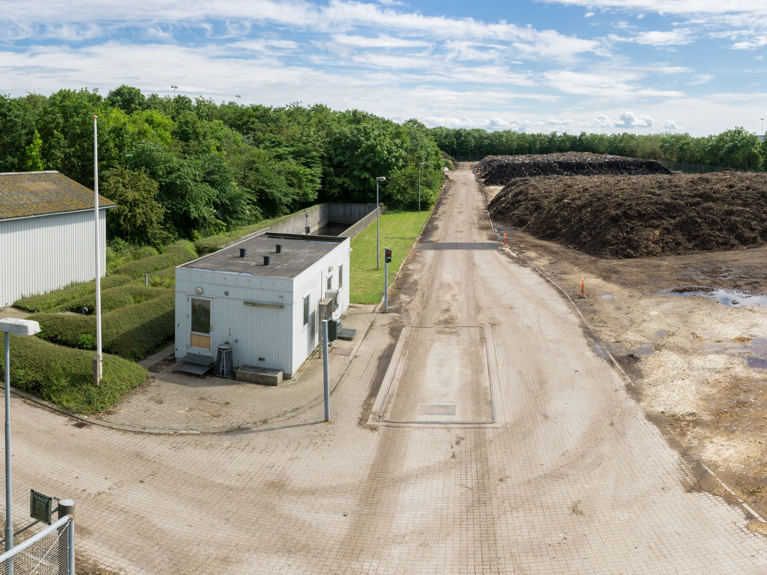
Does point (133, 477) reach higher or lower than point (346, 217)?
lower

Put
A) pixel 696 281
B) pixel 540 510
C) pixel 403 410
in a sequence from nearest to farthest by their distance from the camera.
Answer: pixel 540 510 < pixel 403 410 < pixel 696 281

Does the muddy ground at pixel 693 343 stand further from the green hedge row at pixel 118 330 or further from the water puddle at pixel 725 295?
the green hedge row at pixel 118 330

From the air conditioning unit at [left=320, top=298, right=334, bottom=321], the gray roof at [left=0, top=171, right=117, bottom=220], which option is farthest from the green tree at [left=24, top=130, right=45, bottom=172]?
the air conditioning unit at [left=320, top=298, right=334, bottom=321]

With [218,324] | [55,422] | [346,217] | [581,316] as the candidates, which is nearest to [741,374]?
[581,316]

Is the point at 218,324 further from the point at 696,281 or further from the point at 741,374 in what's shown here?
the point at 696,281

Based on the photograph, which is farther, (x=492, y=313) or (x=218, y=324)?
(x=492, y=313)

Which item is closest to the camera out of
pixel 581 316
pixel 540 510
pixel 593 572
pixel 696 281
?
pixel 593 572

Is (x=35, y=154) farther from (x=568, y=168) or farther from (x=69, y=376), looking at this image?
(x=568, y=168)
